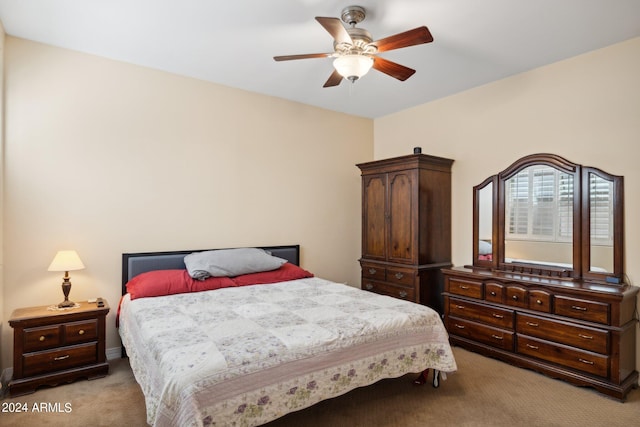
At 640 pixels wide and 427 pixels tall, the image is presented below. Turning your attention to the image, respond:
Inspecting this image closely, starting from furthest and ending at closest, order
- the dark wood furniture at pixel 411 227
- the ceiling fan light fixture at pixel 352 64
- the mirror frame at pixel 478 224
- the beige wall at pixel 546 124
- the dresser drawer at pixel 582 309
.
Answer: the dark wood furniture at pixel 411 227
the mirror frame at pixel 478 224
the beige wall at pixel 546 124
the dresser drawer at pixel 582 309
the ceiling fan light fixture at pixel 352 64

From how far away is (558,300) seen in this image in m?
3.02

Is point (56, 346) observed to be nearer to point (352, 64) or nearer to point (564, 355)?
point (352, 64)

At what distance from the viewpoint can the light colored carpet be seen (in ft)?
7.82

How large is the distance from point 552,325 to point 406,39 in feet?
8.40

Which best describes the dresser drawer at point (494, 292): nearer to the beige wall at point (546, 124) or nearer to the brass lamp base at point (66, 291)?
the beige wall at point (546, 124)

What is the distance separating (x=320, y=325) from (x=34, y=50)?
3276 mm

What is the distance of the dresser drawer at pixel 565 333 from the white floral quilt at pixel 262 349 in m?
1.03

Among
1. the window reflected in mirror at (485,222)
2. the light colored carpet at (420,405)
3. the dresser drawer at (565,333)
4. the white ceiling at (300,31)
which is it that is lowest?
the light colored carpet at (420,405)

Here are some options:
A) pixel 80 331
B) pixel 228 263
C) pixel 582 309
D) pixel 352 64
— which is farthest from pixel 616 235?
pixel 80 331

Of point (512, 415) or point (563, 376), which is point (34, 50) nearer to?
point (512, 415)

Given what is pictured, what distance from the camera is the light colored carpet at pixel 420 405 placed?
2.38 m

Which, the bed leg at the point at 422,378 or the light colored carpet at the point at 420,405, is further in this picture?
the bed leg at the point at 422,378

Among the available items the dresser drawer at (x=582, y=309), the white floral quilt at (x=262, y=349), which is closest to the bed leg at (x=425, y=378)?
the white floral quilt at (x=262, y=349)

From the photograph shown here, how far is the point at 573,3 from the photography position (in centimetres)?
246
